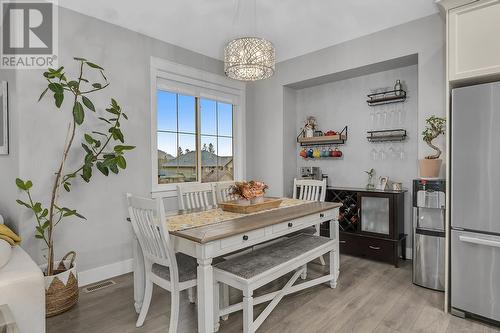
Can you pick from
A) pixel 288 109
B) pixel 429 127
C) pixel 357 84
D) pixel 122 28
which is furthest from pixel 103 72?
pixel 429 127

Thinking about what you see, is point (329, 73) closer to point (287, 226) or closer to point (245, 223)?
point (287, 226)

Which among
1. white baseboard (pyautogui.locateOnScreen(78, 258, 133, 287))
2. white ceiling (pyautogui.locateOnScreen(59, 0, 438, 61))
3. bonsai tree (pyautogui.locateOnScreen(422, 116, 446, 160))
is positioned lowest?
white baseboard (pyautogui.locateOnScreen(78, 258, 133, 287))

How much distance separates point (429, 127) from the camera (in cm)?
306

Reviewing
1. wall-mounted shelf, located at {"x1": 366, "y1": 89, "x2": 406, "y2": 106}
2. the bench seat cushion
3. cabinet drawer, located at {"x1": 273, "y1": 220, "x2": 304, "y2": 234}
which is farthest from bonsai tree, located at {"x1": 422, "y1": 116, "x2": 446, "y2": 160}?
cabinet drawer, located at {"x1": 273, "y1": 220, "x2": 304, "y2": 234}

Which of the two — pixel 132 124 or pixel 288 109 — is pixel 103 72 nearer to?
pixel 132 124

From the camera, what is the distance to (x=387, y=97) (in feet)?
11.9

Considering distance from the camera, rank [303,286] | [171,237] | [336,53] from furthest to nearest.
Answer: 1. [336,53]
2. [303,286]
3. [171,237]

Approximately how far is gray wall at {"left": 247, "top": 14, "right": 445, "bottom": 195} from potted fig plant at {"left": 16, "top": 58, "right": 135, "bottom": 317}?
227 centimetres

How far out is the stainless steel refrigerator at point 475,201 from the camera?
6.78 feet

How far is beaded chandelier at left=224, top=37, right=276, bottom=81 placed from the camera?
2.66 meters

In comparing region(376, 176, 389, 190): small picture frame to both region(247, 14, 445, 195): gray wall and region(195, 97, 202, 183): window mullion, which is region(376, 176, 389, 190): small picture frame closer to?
region(247, 14, 445, 195): gray wall

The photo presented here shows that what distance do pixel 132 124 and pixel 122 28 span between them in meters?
1.07

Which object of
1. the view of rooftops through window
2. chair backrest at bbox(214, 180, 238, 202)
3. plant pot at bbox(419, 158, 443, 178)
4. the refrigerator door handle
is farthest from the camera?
the view of rooftops through window

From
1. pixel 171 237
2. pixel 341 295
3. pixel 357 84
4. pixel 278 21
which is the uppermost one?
pixel 278 21
